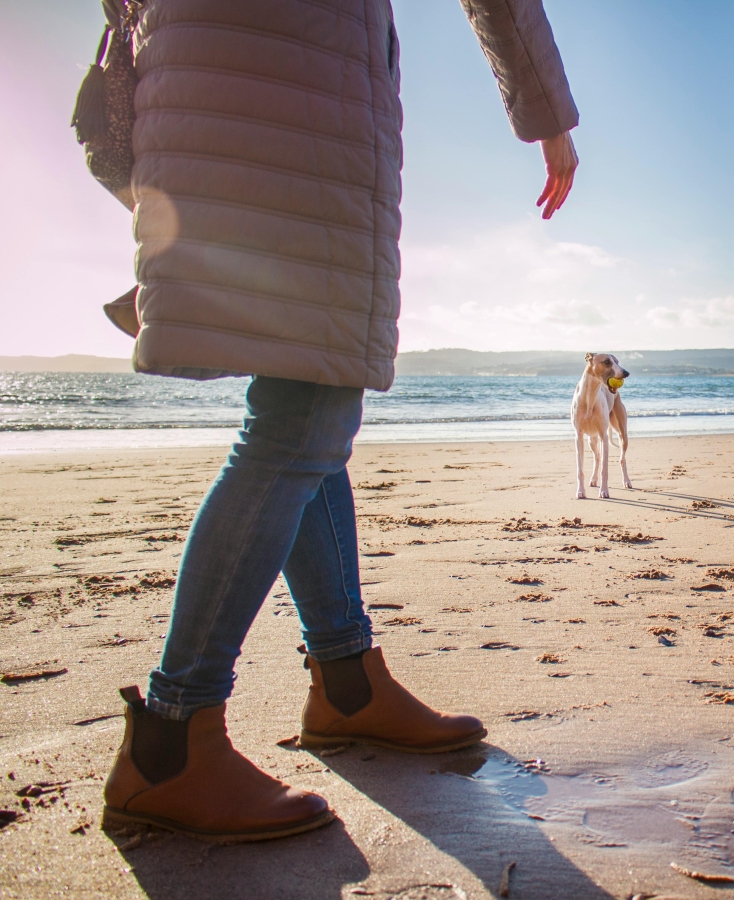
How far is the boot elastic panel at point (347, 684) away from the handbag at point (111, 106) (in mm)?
1167

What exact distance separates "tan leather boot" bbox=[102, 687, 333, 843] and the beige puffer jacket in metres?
0.69

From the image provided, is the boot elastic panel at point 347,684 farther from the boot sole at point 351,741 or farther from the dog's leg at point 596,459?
the dog's leg at point 596,459

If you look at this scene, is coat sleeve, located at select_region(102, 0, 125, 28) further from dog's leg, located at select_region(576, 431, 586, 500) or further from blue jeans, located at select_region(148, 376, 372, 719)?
dog's leg, located at select_region(576, 431, 586, 500)

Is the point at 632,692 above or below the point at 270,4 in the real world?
below

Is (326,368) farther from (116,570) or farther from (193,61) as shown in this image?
(116,570)

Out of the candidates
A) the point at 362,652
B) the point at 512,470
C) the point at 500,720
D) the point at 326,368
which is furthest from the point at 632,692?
the point at 512,470

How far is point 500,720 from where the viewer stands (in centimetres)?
177

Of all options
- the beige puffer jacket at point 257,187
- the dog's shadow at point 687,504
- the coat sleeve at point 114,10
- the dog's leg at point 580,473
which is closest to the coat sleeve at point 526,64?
the beige puffer jacket at point 257,187

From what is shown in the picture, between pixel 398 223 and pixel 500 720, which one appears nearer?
pixel 398 223

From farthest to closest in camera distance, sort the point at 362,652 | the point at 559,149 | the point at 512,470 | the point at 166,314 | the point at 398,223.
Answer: the point at 512,470
the point at 559,149
the point at 362,652
the point at 398,223
the point at 166,314

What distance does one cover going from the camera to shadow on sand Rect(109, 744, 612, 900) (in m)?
1.12

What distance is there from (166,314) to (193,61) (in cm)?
46

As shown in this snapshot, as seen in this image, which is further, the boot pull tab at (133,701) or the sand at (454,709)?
the boot pull tab at (133,701)

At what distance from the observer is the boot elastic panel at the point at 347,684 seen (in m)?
1.65
